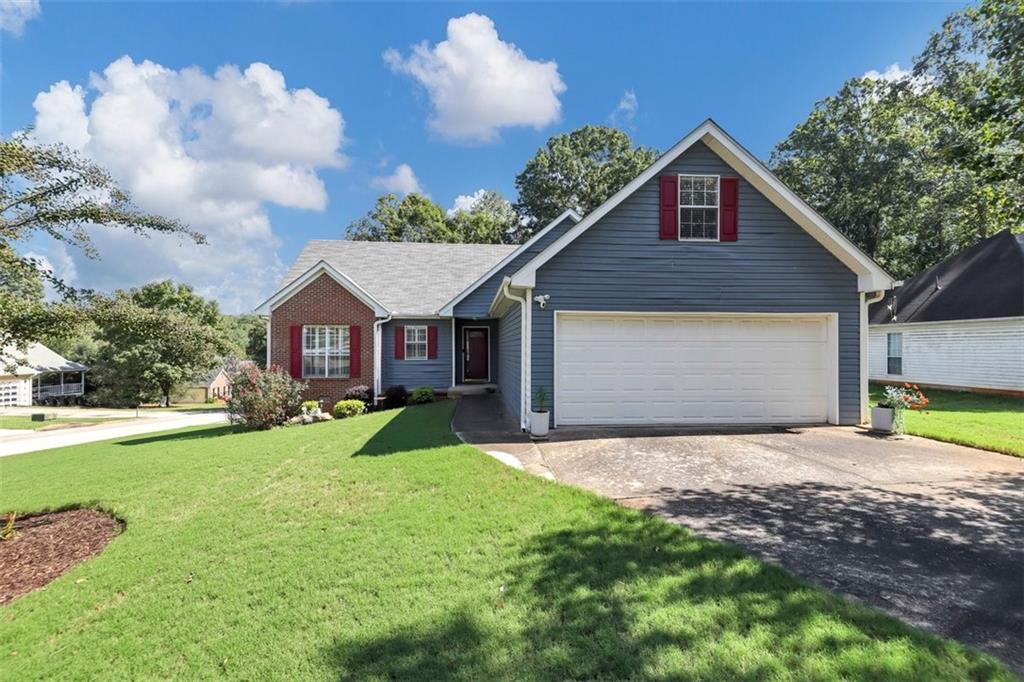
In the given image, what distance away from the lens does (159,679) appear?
3.07 metres

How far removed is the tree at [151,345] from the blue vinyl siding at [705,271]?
5986 mm

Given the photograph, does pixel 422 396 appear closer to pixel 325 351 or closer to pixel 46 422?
pixel 325 351

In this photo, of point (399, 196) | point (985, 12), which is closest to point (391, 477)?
point (985, 12)

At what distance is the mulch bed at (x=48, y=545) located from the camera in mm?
4949

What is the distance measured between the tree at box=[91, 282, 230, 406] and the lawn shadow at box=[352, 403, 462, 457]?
9.59 feet

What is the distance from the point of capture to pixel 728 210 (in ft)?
32.7

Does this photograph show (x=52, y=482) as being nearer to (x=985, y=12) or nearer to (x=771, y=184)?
(x=771, y=184)

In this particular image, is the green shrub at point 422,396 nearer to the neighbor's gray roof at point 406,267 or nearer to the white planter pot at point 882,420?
the neighbor's gray roof at point 406,267

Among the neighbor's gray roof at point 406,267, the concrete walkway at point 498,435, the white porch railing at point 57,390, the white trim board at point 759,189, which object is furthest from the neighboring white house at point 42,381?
the white trim board at point 759,189

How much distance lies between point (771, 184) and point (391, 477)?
9113 mm

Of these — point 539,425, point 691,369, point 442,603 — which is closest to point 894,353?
point 691,369

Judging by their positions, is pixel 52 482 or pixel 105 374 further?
pixel 105 374

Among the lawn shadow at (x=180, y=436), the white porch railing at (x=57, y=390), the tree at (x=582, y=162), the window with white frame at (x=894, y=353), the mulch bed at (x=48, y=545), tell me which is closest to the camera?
the mulch bed at (x=48, y=545)

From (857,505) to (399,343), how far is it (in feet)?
46.5
